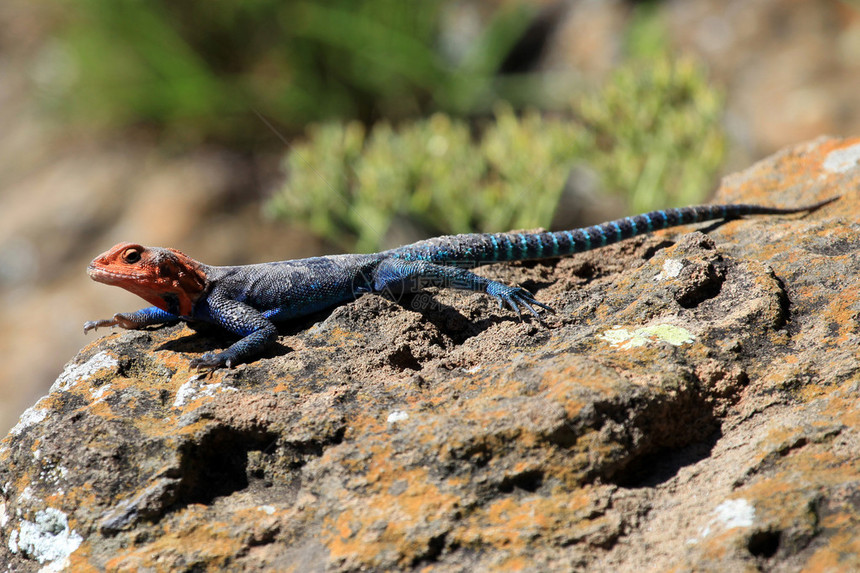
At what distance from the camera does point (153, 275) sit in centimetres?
336

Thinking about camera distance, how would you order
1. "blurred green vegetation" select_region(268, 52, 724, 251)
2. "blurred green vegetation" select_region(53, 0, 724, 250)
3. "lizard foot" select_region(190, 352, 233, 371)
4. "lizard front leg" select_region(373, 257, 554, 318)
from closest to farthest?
"lizard foot" select_region(190, 352, 233, 371), "lizard front leg" select_region(373, 257, 554, 318), "blurred green vegetation" select_region(268, 52, 724, 251), "blurred green vegetation" select_region(53, 0, 724, 250)

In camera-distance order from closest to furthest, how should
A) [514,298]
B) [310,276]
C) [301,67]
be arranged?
[514,298] → [310,276] → [301,67]

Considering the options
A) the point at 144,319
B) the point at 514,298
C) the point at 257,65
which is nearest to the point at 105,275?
the point at 144,319

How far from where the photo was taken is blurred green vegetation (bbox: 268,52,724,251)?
17.0 feet

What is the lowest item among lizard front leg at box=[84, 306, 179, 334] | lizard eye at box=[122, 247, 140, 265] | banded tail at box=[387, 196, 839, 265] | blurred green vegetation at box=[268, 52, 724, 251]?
lizard front leg at box=[84, 306, 179, 334]

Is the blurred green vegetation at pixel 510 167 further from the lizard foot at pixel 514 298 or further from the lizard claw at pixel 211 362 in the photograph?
the lizard claw at pixel 211 362

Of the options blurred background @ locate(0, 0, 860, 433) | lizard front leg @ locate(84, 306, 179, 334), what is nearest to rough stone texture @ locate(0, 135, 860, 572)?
lizard front leg @ locate(84, 306, 179, 334)

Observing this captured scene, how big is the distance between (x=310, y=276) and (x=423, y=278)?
531mm

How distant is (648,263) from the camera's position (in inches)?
129

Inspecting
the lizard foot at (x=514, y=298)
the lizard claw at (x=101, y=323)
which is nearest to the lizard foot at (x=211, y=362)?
the lizard claw at (x=101, y=323)

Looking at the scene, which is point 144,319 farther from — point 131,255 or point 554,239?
point 554,239

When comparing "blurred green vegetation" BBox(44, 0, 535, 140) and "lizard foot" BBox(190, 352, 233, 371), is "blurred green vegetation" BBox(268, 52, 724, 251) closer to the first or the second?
"lizard foot" BBox(190, 352, 233, 371)

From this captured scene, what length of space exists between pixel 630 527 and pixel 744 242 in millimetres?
1866

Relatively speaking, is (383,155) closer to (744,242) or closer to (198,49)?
(744,242)
